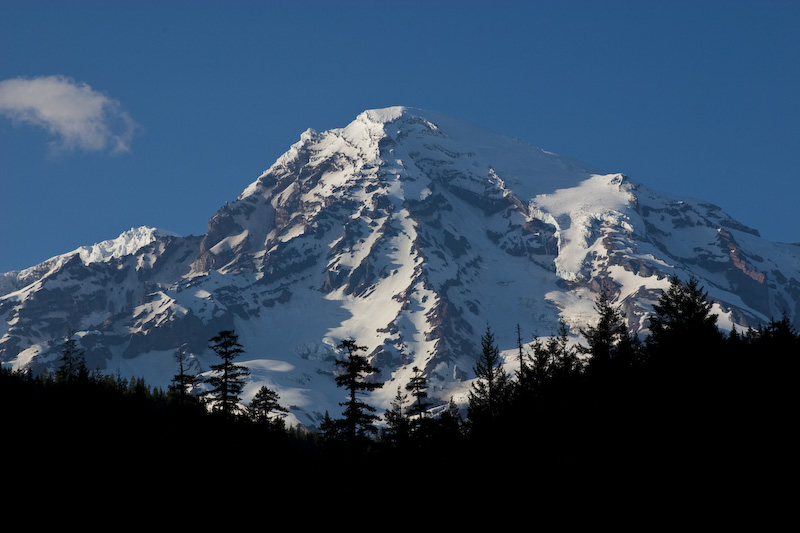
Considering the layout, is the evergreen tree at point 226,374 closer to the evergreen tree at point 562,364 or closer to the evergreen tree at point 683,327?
the evergreen tree at point 562,364

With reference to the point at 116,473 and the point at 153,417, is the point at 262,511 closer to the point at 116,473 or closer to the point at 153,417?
the point at 116,473

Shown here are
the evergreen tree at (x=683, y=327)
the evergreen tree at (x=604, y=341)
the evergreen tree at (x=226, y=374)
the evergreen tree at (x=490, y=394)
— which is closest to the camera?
the evergreen tree at (x=683, y=327)

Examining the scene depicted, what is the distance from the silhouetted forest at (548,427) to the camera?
5769cm

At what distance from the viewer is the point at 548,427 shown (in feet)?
234

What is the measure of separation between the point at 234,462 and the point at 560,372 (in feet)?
99.0

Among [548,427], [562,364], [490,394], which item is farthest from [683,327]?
[490,394]

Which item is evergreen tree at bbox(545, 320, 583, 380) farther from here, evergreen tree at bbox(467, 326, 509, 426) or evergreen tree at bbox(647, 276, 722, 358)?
evergreen tree at bbox(647, 276, 722, 358)

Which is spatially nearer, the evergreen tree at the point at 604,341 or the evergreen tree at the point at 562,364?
the evergreen tree at the point at 604,341

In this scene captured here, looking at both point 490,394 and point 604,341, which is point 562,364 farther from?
point 490,394

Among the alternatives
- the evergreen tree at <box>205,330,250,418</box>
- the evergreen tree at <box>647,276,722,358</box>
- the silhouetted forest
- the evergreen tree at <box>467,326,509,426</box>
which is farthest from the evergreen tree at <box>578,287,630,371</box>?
the evergreen tree at <box>205,330,250,418</box>

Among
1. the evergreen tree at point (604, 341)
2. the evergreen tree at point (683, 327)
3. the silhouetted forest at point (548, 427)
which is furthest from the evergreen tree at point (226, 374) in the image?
the evergreen tree at point (683, 327)

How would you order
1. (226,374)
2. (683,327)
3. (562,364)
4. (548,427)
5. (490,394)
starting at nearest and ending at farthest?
(548,427) → (683,327) → (226,374) → (562,364) → (490,394)

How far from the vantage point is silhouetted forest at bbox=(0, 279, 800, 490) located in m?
57.7

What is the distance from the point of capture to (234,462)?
68.0 meters
